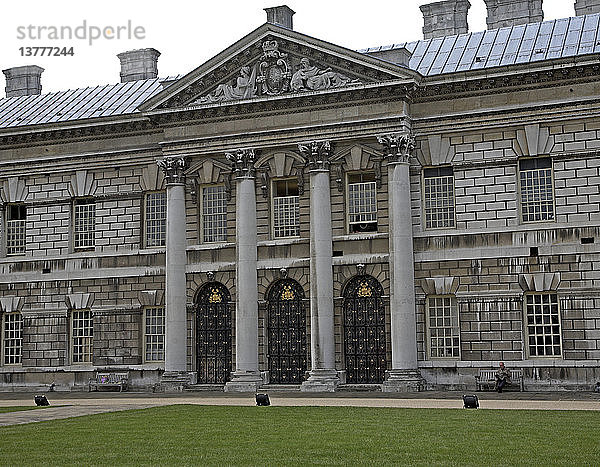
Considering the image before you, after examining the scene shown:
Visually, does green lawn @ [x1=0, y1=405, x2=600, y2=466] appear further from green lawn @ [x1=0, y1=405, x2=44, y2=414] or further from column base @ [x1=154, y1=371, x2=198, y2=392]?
column base @ [x1=154, y1=371, x2=198, y2=392]

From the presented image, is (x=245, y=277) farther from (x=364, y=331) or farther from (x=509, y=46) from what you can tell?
(x=509, y=46)

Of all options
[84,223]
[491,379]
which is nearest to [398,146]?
[491,379]

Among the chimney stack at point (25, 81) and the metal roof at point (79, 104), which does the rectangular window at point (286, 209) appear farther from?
the chimney stack at point (25, 81)

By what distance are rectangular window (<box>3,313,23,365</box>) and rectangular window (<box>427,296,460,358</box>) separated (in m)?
17.7

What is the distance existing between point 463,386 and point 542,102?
10.1 m

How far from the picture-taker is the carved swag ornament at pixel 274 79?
1437 inches

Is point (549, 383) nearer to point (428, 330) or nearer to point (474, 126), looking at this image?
point (428, 330)

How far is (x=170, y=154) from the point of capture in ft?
128

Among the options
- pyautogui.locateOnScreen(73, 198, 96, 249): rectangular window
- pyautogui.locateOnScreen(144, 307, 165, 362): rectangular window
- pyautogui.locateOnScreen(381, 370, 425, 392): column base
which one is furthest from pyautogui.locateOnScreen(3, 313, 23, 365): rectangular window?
pyautogui.locateOnScreen(381, 370, 425, 392): column base

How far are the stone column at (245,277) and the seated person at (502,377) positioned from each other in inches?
342

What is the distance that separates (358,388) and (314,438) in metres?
17.4

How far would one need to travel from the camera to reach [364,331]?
3619 centimetres

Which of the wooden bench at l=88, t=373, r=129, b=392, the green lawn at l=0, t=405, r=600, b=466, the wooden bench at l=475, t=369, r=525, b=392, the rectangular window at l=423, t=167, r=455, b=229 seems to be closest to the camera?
the green lawn at l=0, t=405, r=600, b=466

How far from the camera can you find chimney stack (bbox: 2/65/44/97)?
51.6 meters
